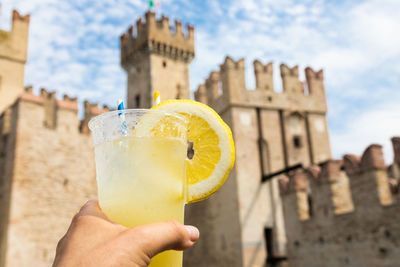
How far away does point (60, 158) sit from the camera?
43.5 feet

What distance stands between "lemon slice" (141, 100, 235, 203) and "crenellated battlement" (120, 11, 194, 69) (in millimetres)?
18754

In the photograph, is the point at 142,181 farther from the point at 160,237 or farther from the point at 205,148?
the point at 205,148

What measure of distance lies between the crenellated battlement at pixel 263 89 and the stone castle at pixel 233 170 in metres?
0.05

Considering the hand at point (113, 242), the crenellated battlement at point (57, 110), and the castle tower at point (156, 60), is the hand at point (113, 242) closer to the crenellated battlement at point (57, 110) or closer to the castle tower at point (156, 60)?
the crenellated battlement at point (57, 110)

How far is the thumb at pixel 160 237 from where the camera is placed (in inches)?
44.6

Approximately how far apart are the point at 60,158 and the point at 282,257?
8.61 meters

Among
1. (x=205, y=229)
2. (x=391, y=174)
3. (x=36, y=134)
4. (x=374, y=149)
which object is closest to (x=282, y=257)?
(x=205, y=229)

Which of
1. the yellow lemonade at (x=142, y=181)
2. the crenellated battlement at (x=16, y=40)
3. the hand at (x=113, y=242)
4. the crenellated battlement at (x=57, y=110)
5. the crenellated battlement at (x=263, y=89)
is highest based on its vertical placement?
the crenellated battlement at (x=16, y=40)

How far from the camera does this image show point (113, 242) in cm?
112

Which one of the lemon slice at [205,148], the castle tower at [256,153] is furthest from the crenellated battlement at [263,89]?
the lemon slice at [205,148]

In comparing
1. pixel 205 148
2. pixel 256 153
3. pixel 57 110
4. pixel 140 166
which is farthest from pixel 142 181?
pixel 256 153

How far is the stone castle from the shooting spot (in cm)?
1037

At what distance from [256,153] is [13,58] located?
1091 centimetres

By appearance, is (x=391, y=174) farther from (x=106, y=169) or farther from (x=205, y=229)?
(x=106, y=169)
